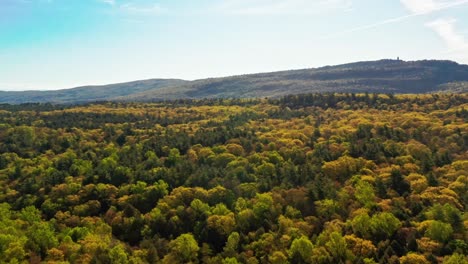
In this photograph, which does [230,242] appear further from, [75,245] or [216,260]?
[75,245]

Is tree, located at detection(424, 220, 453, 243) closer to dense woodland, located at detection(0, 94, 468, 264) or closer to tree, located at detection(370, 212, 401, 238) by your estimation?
dense woodland, located at detection(0, 94, 468, 264)

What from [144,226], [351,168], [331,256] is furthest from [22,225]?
[351,168]

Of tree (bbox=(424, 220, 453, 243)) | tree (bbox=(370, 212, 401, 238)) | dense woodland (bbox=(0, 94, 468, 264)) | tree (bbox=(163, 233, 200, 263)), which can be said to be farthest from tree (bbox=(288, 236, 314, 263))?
tree (bbox=(424, 220, 453, 243))

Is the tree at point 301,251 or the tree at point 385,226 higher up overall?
the tree at point 385,226

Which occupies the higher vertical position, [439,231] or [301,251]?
[439,231]

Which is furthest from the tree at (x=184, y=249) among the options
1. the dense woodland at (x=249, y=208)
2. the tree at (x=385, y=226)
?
the tree at (x=385, y=226)

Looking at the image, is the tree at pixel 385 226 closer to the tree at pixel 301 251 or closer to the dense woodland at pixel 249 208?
the dense woodland at pixel 249 208

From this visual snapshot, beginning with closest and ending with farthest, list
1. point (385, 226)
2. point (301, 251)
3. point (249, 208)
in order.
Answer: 1. point (301, 251)
2. point (385, 226)
3. point (249, 208)

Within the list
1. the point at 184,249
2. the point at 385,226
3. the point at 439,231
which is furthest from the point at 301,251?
the point at 439,231

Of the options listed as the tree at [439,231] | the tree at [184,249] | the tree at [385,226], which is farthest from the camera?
the tree at [184,249]

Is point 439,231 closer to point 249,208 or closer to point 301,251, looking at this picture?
point 301,251

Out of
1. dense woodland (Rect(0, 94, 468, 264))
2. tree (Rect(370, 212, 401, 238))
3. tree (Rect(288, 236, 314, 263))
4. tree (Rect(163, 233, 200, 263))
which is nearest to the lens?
tree (Rect(288, 236, 314, 263))
